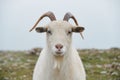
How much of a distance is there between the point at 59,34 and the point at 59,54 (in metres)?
0.59

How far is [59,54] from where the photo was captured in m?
13.4

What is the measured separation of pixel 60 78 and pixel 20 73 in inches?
409

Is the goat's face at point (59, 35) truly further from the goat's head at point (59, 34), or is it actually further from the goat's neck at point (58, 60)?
the goat's neck at point (58, 60)

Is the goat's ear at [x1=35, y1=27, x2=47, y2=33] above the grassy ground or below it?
above

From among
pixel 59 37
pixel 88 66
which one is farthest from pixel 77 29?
pixel 88 66

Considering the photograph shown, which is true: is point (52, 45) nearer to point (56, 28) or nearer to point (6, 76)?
point (56, 28)

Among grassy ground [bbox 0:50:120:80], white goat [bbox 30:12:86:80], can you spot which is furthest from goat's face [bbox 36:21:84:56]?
grassy ground [bbox 0:50:120:80]

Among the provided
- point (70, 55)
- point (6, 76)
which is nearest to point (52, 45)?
point (70, 55)

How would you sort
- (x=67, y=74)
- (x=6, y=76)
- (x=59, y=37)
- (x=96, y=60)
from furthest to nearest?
(x=96, y=60) < (x=6, y=76) < (x=67, y=74) < (x=59, y=37)

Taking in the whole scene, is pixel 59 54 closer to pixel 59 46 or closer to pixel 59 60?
pixel 59 46

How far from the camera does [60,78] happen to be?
566 inches

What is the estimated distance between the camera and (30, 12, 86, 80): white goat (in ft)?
44.6

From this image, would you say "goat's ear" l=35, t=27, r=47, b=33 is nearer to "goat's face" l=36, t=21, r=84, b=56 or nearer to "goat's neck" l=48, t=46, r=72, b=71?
"goat's face" l=36, t=21, r=84, b=56

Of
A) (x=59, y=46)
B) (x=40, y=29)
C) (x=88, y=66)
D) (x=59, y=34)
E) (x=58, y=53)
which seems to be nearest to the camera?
(x=59, y=46)
